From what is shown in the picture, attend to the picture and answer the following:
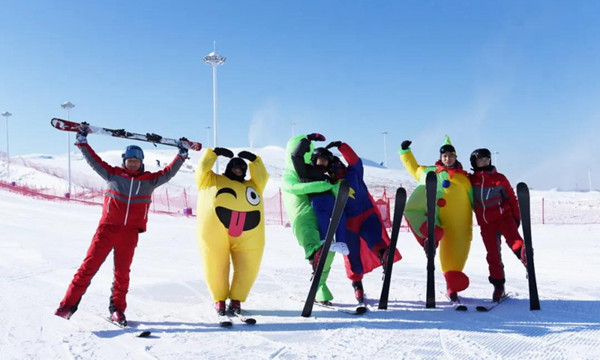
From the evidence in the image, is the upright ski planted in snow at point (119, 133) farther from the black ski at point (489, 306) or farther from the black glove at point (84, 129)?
the black ski at point (489, 306)

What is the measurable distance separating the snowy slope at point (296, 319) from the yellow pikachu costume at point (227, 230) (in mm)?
383

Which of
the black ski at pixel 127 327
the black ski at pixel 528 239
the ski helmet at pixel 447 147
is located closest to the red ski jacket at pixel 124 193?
the black ski at pixel 127 327

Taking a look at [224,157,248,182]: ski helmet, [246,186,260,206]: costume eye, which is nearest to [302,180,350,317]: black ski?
[246,186,260,206]: costume eye

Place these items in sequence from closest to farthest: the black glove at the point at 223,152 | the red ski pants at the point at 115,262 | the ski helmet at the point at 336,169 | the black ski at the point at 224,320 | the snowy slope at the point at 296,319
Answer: the snowy slope at the point at 296,319, the black ski at the point at 224,320, the red ski pants at the point at 115,262, the black glove at the point at 223,152, the ski helmet at the point at 336,169

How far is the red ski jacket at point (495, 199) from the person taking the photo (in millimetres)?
5074

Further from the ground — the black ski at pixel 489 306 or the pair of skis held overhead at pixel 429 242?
the pair of skis held overhead at pixel 429 242

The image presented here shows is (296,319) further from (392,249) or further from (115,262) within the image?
(115,262)

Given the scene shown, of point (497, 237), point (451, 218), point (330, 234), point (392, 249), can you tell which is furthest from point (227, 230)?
point (497, 237)

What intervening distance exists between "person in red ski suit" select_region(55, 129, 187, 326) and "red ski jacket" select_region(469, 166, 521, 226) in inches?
132

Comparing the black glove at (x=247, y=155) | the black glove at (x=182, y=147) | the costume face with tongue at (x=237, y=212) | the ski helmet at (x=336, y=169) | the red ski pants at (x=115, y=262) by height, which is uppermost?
the black glove at (x=182, y=147)

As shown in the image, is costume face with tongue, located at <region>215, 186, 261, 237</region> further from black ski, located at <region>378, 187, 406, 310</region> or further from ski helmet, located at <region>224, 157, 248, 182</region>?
black ski, located at <region>378, 187, 406, 310</region>

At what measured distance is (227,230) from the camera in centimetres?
454

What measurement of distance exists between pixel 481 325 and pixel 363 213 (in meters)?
1.58

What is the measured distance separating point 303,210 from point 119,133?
2.01m
